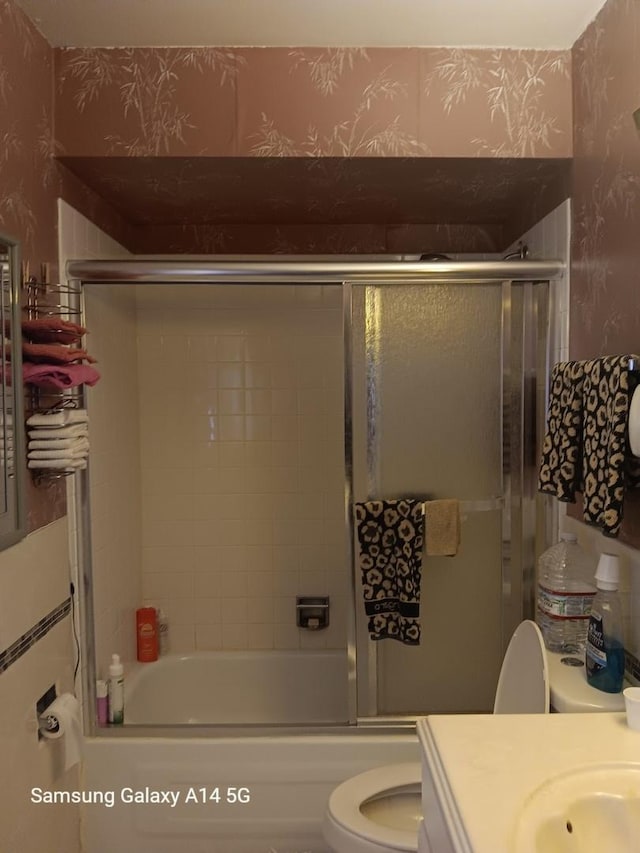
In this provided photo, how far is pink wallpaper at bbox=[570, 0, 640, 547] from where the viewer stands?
1532 millimetres

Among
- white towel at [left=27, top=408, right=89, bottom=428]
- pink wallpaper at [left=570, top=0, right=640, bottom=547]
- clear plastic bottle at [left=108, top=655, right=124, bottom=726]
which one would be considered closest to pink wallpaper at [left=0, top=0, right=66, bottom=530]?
white towel at [left=27, top=408, right=89, bottom=428]

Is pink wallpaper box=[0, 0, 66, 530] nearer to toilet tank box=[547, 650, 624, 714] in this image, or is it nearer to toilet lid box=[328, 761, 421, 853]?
toilet lid box=[328, 761, 421, 853]

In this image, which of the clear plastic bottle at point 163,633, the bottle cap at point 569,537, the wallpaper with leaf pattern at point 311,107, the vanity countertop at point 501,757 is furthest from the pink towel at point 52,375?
the clear plastic bottle at point 163,633

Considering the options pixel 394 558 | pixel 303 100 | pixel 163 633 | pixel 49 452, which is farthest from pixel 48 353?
pixel 163 633

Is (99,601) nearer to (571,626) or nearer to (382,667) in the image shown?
(382,667)

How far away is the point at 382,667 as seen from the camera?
6.84ft

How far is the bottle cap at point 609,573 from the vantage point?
141 cm

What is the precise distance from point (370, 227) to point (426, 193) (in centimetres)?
46

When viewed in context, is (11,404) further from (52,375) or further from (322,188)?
(322,188)

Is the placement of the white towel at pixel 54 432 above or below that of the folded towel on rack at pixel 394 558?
above

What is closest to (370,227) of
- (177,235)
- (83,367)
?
(177,235)

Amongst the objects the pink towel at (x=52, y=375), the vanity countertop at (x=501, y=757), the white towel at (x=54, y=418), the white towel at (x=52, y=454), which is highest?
the pink towel at (x=52, y=375)

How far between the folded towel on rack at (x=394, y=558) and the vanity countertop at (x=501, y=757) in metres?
0.79

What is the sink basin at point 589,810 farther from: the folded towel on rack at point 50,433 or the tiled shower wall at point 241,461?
the tiled shower wall at point 241,461
